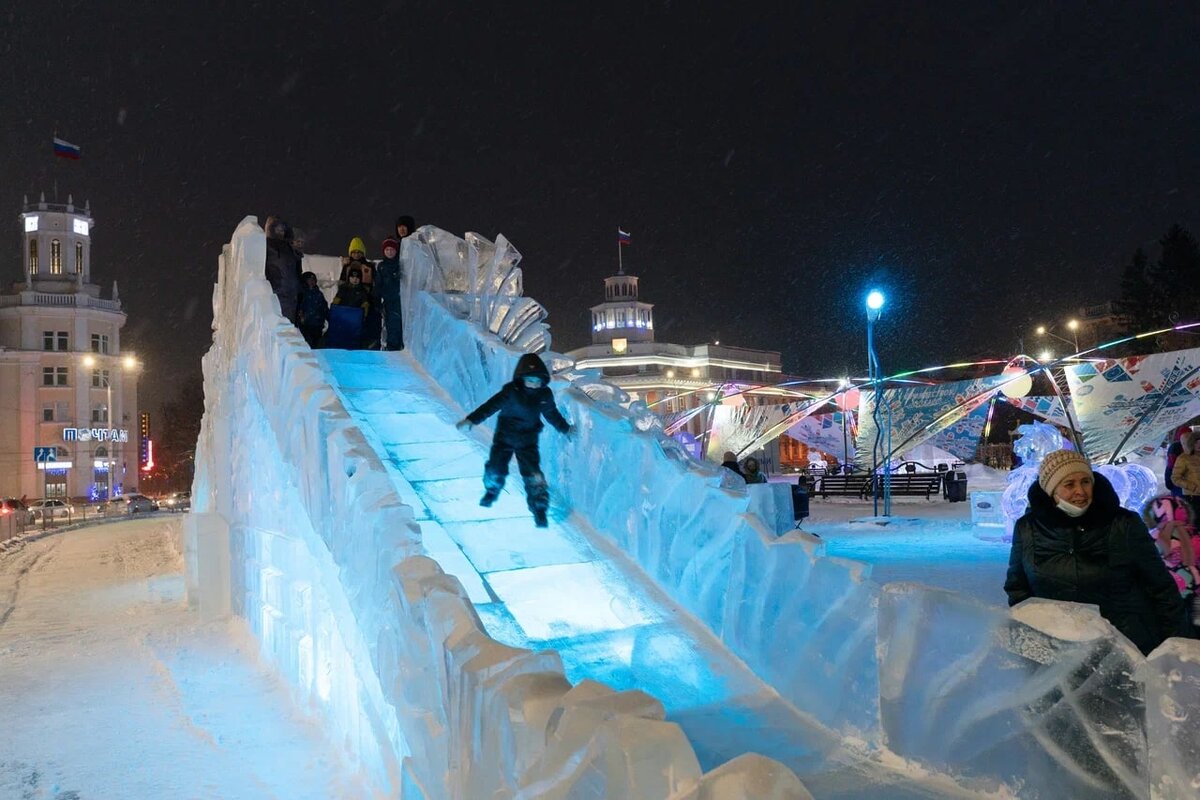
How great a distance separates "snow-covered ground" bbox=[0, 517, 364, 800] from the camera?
4.92 m

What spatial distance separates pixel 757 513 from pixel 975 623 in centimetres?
Result: 205

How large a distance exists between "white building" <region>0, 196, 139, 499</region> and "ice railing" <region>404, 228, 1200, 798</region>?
59709 millimetres

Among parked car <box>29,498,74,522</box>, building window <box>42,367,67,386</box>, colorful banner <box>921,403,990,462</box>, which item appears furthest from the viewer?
building window <box>42,367,67,386</box>

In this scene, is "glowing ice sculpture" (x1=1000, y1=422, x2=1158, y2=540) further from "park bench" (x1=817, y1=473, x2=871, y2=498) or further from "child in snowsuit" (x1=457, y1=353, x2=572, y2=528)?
"park bench" (x1=817, y1=473, x2=871, y2=498)

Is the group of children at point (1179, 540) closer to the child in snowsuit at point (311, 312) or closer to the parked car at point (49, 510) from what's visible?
the child in snowsuit at point (311, 312)

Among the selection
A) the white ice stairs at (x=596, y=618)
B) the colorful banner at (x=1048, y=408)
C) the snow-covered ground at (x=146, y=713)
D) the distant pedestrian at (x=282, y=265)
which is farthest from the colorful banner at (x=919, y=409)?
the snow-covered ground at (x=146, y=713)

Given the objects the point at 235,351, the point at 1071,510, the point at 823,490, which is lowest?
the point at 823,490

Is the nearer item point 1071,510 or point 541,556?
point 1071,510

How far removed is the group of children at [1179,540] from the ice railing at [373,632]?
4.19 m

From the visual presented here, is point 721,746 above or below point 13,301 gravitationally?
below

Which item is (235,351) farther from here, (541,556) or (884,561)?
(884,561)

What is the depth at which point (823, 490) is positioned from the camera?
96.7 feet

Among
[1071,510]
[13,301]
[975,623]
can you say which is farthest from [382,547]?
[13,301]

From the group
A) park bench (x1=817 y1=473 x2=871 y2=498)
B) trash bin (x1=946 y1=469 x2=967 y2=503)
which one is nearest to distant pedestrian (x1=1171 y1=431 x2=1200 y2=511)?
trash bin (x1=946 y1=469 x2=967 y2=503)
